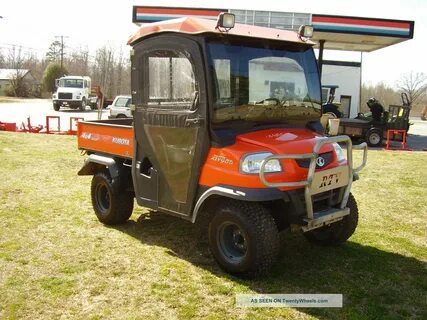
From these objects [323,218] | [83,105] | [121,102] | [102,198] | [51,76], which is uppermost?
[51,76]

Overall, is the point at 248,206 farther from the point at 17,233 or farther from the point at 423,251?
the point at 17,233

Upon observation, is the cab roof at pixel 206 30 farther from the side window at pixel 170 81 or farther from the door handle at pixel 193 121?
the door handle at pixel 193 121

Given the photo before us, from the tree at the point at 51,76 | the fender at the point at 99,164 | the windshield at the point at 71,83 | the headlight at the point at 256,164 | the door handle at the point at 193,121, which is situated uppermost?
the tree at the point at 51,76

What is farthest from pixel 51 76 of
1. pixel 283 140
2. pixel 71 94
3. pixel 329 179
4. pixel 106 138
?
pixel 329 179

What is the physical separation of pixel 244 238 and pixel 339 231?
1480 millimetres

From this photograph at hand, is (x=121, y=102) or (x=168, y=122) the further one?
(x=121, y=102)

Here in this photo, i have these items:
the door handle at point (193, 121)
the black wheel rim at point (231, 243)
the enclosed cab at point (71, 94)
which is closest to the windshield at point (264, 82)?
the door handle at point (193, 121)

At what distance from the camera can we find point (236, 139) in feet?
13.9

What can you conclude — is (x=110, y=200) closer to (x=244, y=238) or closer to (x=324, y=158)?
(x=244, y=238)

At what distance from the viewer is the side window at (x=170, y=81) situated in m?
4.44

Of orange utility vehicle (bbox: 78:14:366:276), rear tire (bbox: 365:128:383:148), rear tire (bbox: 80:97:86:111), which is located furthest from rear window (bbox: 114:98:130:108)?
orange utility vehicle (bbox: 78:14:366:276)

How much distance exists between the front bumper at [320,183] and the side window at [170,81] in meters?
1.17

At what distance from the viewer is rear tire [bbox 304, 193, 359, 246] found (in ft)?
16.3

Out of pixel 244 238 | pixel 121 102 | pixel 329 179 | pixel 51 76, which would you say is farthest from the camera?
pixel 51 76
